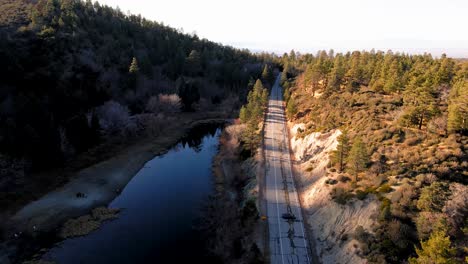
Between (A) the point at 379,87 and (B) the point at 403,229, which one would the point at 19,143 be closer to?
(B) the point at 403,229

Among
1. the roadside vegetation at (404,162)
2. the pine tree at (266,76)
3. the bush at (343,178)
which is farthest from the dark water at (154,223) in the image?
the pine tree at (266,76)

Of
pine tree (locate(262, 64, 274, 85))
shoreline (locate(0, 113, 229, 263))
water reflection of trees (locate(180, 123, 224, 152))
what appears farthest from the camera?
pine tree (locate(262, 64, 274, 85))

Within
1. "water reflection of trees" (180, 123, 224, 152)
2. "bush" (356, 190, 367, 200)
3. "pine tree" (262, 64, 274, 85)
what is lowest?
"water reflection of trees" (180, 123, 224, 152)

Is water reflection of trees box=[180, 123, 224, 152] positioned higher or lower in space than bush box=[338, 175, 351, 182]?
lower

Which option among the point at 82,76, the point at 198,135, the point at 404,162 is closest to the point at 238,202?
the point at 404,162

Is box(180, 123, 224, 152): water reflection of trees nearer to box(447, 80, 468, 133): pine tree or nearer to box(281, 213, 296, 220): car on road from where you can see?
box(281, 213, 296, 220): car on road

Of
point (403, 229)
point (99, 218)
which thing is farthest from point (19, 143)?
point (403, 229)

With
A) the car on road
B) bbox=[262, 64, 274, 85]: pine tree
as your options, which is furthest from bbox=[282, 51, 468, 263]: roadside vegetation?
bbox=[262, 64, 274, 85]: pine tree
